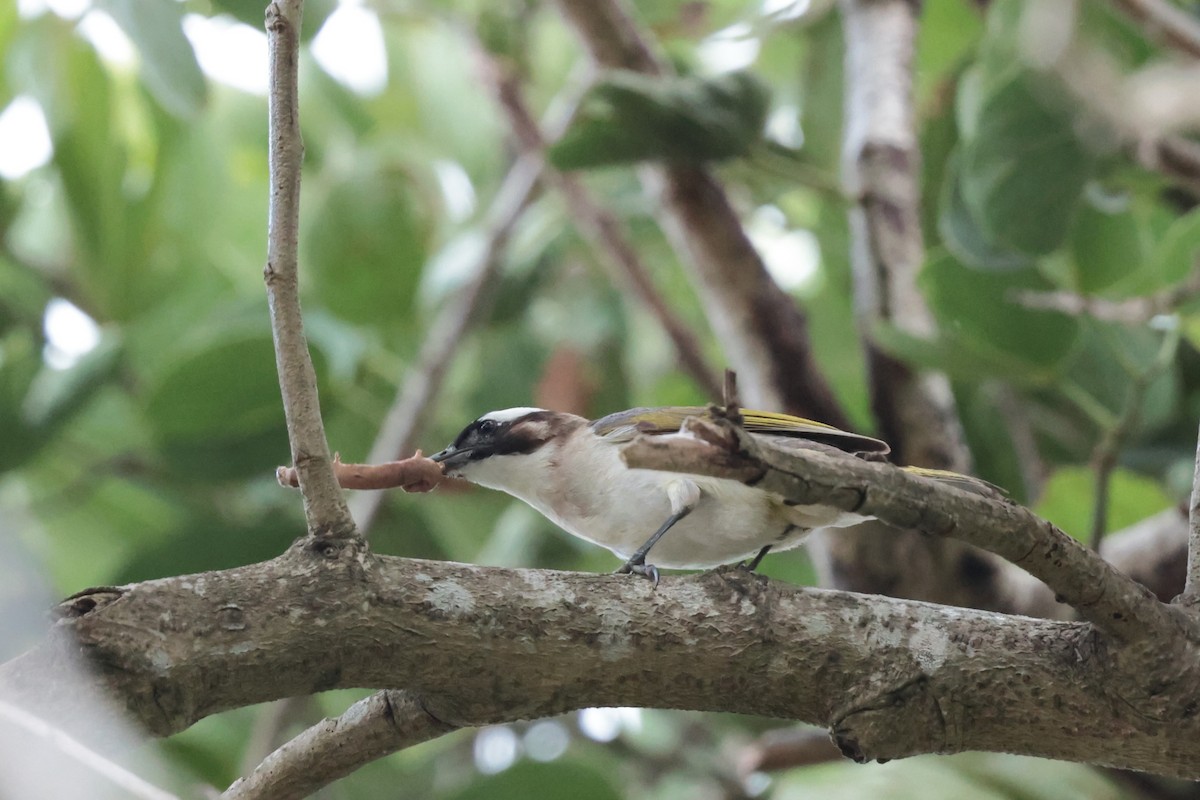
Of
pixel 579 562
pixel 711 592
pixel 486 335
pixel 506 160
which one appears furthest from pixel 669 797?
pixel 711 592

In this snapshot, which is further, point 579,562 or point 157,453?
point 579,562

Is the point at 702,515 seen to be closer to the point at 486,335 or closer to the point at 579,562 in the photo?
the point at 579,562

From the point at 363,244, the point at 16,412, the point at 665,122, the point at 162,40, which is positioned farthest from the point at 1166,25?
the point at 16,412

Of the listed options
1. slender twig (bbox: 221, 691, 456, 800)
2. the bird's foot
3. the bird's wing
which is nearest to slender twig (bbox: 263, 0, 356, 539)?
slender twig (bbox: 221, 691, 456, 800)

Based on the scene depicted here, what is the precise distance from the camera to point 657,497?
7.52ft

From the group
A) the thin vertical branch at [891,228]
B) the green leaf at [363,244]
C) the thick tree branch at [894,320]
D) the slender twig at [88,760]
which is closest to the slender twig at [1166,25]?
the thin vertical branch at [891,228]

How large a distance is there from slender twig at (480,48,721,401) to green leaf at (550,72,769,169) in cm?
43

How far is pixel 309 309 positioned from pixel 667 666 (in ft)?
8.56

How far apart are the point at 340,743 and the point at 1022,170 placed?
2.01 m

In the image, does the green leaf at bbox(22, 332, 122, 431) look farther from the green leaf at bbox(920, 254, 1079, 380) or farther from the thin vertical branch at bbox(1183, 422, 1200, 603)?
the thin vertical branch at bbox(1183, 422, 1200, 603)

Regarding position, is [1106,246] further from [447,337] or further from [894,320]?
[447,337]

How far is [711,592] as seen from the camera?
1.73 meters

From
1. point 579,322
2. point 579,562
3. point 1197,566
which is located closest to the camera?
point 1197,566

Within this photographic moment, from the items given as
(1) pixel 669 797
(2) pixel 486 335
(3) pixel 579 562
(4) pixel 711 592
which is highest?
(2) pixel 486 335
